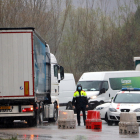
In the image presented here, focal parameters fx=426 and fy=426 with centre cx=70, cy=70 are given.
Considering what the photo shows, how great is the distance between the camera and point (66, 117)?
15562 millimetres

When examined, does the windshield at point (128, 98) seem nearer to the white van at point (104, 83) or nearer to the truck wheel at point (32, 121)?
the truck wheel at point (32, 121)

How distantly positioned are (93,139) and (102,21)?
3818 centimetres

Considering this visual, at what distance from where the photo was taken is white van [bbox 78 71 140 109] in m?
27.5

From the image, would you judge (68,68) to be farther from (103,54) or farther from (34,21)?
(34,21)

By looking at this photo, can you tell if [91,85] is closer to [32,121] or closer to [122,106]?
[122,106]

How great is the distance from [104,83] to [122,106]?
10.3m

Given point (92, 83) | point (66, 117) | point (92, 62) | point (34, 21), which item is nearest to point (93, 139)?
point (66, 117)

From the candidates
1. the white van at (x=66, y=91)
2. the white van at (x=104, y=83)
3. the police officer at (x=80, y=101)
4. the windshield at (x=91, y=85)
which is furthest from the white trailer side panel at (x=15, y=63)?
the white van at (x=66, y=91)

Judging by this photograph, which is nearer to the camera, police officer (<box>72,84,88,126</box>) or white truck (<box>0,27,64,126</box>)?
white truck (<box>0,27,64,126</box>)

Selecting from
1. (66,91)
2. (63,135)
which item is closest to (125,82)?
(66,91)

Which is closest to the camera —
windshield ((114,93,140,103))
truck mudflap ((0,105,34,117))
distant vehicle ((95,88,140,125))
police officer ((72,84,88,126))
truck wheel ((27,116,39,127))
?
truck mudflap ((0,105,34,117))

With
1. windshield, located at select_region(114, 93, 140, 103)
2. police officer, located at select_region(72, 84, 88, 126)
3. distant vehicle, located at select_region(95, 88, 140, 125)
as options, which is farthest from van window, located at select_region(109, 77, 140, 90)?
police officer, located at select_region(72, 84, 88, 126)

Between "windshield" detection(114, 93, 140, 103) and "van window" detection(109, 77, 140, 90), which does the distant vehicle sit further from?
"van window" detection(109, 77, 140, 90)

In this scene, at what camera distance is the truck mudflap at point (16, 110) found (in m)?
15.1
